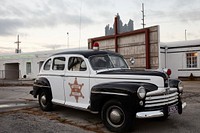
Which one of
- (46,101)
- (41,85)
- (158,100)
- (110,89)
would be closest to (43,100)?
(46,101)

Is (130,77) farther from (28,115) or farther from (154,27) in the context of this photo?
(154,27)

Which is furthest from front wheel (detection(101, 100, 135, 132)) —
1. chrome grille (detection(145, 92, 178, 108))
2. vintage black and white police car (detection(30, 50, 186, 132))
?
chrome grille (detection(145, 92, 178, 108))

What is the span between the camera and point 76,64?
698cm

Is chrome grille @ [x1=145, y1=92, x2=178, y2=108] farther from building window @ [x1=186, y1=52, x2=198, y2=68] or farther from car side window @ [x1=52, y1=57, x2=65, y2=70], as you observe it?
building window @ [x1=186, y1=52, x2=198, y2=68]

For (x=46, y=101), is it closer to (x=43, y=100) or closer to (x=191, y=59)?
(x=43, y=100)

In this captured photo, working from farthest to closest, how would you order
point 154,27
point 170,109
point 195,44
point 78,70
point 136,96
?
point 195,44 → point 154,27 → point 78,70 → point 170,109 → point 136,96

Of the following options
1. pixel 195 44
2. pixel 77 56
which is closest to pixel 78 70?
pixel 77 56

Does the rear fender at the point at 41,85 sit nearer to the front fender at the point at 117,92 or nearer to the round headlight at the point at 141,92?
the front fender at the point at 117,92

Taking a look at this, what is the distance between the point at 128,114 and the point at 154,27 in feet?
38.0

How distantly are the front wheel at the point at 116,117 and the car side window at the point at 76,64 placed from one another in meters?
1.47

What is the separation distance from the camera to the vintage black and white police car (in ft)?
17.2

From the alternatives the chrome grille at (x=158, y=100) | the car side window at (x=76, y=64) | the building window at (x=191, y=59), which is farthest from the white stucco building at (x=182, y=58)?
the chrome grille at (x=158, y=100)

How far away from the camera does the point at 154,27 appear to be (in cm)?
1587

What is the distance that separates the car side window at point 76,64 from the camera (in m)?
6.73
